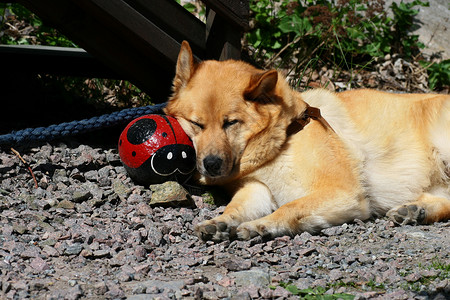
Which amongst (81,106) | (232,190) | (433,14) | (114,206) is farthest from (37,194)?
(433,14)

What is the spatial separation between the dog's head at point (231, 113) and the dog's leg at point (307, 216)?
467 millimetres

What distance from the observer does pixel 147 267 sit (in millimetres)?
2850

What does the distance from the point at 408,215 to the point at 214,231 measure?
1418 mm

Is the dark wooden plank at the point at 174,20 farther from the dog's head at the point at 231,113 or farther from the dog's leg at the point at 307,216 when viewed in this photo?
the dog's leg at the point at 307,216

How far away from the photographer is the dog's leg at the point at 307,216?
11.3ft

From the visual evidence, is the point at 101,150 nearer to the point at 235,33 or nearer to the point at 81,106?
the point at 81,106

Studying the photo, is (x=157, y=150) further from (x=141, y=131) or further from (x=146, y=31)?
(x=146, y=31)

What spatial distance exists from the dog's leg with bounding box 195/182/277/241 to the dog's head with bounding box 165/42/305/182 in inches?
6.9

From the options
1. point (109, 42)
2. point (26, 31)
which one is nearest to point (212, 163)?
point (109, 42)

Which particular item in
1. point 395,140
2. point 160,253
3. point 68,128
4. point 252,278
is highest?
point 395,140

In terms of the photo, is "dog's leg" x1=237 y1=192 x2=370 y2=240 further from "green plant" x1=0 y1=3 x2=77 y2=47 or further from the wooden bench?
"green plant" x1=0 y1=3 x2=77 y2=47

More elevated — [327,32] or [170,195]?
[327,32]

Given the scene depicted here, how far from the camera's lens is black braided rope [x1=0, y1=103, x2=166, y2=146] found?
416cm

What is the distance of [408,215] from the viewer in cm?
375
